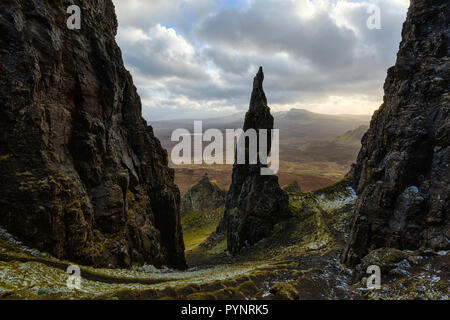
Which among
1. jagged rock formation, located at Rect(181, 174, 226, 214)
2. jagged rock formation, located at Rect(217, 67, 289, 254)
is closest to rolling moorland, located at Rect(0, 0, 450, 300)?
jagged rock formation, located at Rect(217, 67, 289, 254)

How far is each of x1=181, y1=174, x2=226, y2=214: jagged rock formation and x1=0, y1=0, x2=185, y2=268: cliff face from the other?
4804 cm

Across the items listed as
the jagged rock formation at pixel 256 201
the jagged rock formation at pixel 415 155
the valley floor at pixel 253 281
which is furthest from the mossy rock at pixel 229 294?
the jagged rock formation at pixel 256 201

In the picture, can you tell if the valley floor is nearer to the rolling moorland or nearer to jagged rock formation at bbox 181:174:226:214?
the rolling moorland

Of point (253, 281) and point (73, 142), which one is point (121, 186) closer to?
point (73, 142)

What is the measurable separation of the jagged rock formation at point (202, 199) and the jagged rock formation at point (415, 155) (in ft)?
201

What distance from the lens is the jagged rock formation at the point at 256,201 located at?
42.1m

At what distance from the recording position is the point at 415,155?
20188 mm

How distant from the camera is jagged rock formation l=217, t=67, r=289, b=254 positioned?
138ft

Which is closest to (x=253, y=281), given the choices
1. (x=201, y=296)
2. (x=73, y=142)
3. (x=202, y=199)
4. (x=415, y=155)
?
(x=201, y=296)

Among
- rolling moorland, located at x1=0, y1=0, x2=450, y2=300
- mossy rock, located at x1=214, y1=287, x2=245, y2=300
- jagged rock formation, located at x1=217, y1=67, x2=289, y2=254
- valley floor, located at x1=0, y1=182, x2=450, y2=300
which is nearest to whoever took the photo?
valley floor, located at x1=0, y1=182, x2=450, y2=300

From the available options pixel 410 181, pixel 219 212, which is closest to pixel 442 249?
pixel 410 181

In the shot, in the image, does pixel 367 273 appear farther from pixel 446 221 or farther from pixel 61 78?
pixel 61 78

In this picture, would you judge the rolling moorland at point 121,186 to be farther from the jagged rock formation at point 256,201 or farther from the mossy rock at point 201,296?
the jagged rock formation at point 256,201
